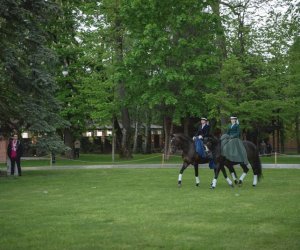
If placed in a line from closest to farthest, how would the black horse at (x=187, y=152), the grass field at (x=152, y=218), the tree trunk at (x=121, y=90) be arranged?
the grass field at (x=152, y=218), the black horse at (x=187, y=152), the tree trunk at (x=121, y=90)

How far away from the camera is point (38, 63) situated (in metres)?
25.8

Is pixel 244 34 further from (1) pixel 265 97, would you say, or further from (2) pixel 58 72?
(2) pixel 58 72

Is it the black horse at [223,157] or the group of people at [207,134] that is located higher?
the group of people at [207,134]

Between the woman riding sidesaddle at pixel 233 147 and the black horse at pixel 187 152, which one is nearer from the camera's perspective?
the woman riding sidesaddle at pixel 233 147

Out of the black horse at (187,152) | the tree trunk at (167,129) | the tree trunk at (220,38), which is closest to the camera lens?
the black horse at (187,152)

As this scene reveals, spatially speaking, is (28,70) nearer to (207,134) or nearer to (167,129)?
(207,134)

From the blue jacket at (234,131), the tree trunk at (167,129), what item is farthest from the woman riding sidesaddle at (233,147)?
the tree trunk at (167,129)

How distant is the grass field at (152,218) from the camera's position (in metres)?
9.13

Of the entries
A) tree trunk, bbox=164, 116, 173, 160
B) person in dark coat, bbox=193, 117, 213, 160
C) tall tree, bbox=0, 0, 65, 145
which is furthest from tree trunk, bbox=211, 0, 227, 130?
person in dark coat, bbox=193, 117, 213, 160

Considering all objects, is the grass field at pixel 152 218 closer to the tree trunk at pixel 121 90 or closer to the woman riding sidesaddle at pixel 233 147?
the woman riding sidesaddle at pixel 233 147

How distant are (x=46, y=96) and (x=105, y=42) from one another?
19.2m

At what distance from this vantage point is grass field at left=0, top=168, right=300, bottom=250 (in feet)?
30.0

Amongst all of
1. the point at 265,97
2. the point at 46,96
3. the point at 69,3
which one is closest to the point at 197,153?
the point at 46,96

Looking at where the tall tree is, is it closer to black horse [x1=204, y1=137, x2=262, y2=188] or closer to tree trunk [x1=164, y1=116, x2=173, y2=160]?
black horse [x1=204, y1=137, x2=262, y2=188]
